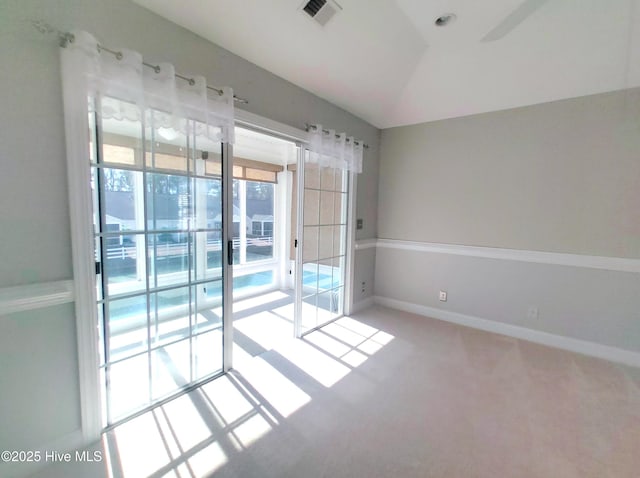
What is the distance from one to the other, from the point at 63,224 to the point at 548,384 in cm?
344

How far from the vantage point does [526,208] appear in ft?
9.53

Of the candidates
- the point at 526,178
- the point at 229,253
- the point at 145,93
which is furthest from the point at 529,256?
the point at 145,93

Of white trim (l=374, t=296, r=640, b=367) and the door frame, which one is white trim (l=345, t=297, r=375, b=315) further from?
white trim (l=374, t=296, r=640, b=367)

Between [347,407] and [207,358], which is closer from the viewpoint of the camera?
[347,407]

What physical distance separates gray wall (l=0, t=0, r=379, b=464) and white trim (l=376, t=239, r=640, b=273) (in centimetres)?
324

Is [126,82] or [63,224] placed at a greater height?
[126,82]

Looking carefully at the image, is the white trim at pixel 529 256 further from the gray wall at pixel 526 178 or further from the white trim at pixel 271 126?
the white trim at pixel 271 126

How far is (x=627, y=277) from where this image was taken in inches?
98.5

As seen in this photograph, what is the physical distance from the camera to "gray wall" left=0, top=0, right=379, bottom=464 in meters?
1.29

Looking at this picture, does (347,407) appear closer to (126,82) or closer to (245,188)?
(126,82)

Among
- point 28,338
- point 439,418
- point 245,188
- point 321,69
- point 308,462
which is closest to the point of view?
Result: point 28,338

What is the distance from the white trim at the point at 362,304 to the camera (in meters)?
3.66

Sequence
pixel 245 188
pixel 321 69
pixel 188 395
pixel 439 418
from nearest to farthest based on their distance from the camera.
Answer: pixel 439 418 < pixel 188 395 < pixel 321 69 < pixel 245 188

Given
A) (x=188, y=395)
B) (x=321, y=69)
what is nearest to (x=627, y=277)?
(x=321, y=69)
